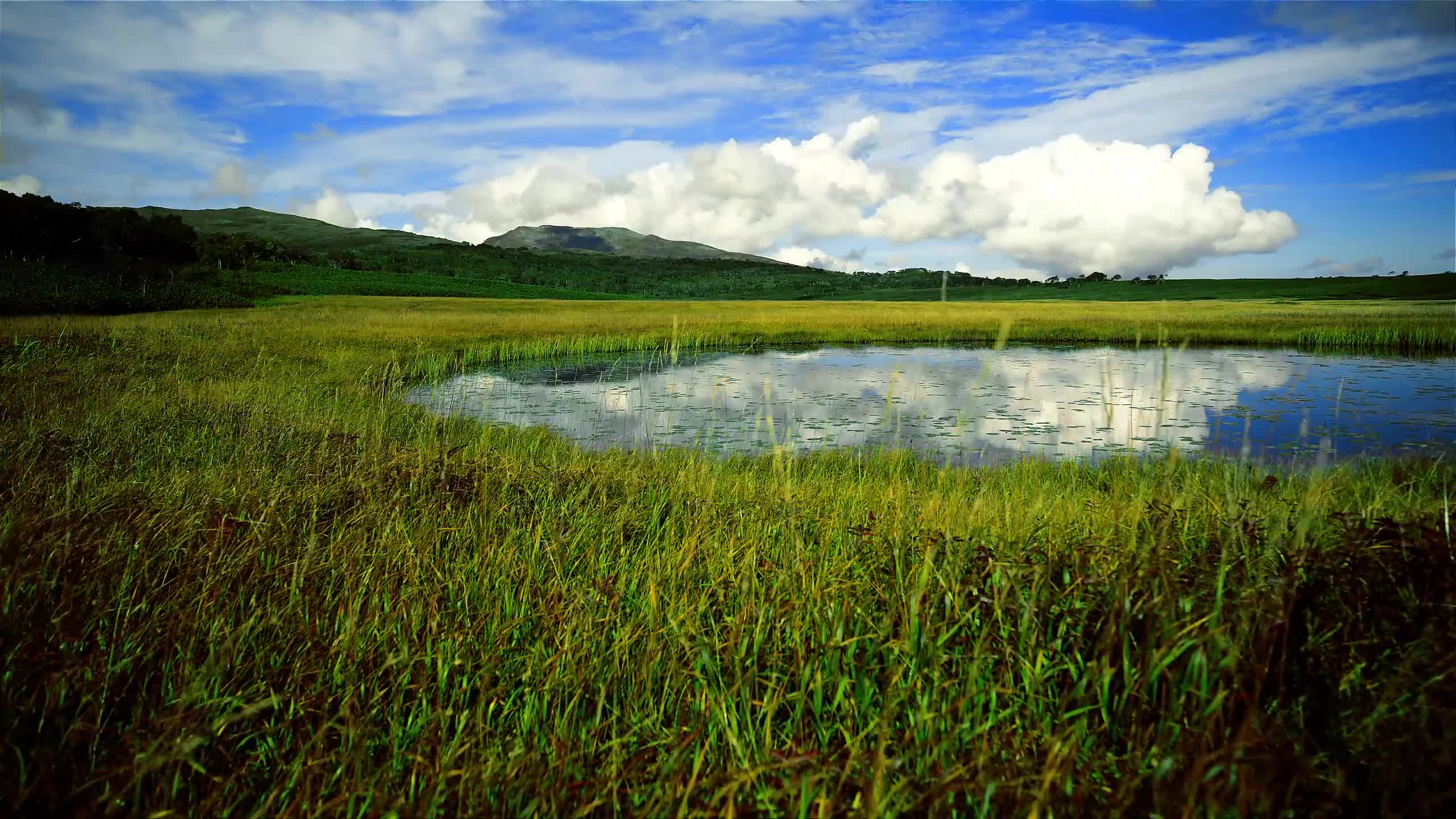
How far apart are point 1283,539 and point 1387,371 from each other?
2068cm

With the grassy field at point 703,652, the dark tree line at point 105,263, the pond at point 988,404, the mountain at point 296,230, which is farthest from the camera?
the mountain at point 296,230

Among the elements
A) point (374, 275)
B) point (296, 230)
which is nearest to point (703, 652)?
point (374, 275)

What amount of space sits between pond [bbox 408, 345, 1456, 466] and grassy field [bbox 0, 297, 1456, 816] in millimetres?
1363

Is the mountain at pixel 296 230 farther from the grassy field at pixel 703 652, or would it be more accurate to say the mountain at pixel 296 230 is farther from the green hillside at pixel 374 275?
the grassy field at pixel 703 652

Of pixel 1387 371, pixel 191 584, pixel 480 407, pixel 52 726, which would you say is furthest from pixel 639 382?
pixel 1387 371

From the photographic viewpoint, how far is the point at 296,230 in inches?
6265

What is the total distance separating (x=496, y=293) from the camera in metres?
79.9

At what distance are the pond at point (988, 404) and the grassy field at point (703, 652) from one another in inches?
53.7

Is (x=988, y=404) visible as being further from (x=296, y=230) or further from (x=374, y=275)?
(x=296, y=230)

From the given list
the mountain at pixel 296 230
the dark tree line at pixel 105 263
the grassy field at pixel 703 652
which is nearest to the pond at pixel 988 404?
the grassy field at pixel 703 652

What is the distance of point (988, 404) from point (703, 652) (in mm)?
12646

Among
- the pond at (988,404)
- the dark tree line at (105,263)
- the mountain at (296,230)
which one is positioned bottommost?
the pond at (988,404)

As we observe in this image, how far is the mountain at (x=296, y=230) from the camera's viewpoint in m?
144

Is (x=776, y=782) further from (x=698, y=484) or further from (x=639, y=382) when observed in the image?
(x=639, y=382)
